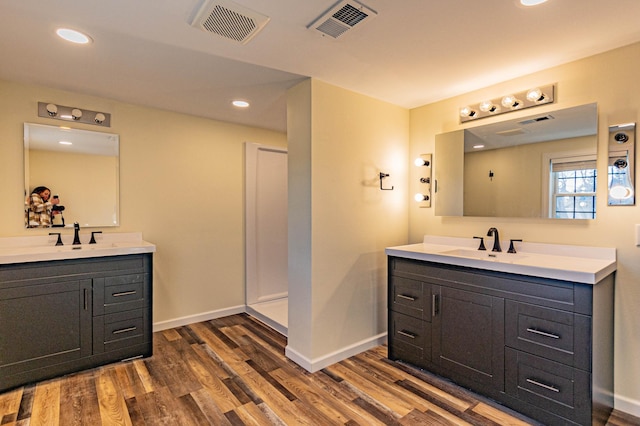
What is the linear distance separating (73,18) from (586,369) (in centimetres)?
327

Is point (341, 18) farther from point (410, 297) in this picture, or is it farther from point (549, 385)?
point (549, 385)

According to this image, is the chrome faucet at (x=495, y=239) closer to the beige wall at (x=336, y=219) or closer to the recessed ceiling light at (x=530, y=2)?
the beige wall at (x=336, y=219)

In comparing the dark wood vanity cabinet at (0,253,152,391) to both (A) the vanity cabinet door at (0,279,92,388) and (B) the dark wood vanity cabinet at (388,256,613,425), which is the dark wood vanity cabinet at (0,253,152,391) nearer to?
(A) the vanity cabinet door at (0,279,92,388)

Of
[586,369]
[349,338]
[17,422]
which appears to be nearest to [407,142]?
[349,338]

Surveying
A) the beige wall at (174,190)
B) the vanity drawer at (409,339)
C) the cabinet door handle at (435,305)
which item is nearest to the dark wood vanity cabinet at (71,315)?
the beige wall at (174,190)

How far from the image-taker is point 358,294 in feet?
9.29

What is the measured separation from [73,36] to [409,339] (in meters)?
3.02

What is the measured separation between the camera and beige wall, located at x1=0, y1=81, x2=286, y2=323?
2600mm

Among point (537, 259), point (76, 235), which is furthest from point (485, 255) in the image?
point (76, 235)

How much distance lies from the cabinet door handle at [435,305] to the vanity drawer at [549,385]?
49cm

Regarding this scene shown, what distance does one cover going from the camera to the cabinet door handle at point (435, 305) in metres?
2.36

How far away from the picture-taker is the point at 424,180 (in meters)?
3.09

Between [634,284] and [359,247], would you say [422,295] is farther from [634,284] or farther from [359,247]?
[634,284]

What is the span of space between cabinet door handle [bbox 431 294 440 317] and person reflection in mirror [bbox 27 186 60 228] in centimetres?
316
